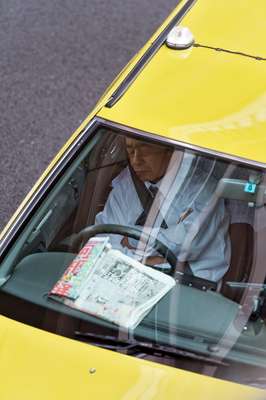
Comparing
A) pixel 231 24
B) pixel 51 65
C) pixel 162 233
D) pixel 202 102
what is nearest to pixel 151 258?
pixel 162 233

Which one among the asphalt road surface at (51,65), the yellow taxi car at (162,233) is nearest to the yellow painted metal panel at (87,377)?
the yellow taxi car at (162,233)

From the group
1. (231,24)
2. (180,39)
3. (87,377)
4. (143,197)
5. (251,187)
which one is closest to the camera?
(87,377)

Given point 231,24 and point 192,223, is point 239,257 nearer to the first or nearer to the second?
point 192,223

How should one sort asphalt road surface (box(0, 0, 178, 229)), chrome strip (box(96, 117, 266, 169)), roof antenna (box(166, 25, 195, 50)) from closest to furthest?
1. chrome strip (box(96, 117, 266, 169))
2. roof antenna (box(166, 25, 195, 50))
3. asphalt road surface (box(0, 0, 178, 229))

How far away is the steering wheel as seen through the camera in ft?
10.5

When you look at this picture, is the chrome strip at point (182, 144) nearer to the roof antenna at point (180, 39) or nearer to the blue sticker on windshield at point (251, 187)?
the blue sticker on windshield at point (251, 187)

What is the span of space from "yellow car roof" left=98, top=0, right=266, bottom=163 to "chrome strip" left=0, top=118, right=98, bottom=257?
0.41 ft

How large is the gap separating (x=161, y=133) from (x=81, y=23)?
3924 mm

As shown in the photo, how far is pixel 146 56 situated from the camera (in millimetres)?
3658

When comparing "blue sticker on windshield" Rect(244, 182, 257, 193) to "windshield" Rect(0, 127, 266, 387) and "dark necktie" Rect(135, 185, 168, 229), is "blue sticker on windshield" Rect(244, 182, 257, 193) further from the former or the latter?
"dark necktie" Rect(135, 185, 168, 229)

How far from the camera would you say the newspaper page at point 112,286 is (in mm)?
3031

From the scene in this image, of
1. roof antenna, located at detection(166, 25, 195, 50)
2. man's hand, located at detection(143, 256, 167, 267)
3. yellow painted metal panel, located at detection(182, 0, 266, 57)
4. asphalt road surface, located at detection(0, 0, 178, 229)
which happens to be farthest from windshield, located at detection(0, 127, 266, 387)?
asphalt road surface, located at detection(0, 0, 178, 229)

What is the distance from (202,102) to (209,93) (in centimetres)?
7

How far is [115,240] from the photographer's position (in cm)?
328
